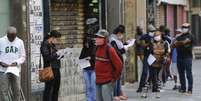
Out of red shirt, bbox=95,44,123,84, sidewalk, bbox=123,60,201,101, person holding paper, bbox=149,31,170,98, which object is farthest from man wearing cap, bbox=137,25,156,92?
red shirt, bbox=95,44,123,84

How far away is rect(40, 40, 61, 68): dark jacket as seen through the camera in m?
12.3

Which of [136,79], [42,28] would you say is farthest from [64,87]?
[136,79]

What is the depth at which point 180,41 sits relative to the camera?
16.2 metres

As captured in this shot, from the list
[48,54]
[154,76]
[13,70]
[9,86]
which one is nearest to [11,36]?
[13,70]

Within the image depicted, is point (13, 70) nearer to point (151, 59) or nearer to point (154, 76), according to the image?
point (151, 59)

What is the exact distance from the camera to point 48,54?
12273 millimetres

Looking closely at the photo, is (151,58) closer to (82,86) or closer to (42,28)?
(82,86)

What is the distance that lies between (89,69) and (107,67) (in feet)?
8.68

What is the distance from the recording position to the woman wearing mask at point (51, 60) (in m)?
12.3

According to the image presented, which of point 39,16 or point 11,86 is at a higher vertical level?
point 39,16

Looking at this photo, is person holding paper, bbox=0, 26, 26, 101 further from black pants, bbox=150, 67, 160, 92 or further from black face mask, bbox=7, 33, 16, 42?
black pants, bbox=150, 67, 160, 92

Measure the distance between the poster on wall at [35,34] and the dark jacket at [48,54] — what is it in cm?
78

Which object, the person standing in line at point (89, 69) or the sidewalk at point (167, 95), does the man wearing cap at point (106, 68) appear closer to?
the person standing in line at point (89, 69)

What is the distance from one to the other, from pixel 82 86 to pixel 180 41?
292 centimetres
